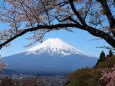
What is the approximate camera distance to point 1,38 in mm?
9891

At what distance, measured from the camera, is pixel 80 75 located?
6412 cm

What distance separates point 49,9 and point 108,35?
161 centimetres

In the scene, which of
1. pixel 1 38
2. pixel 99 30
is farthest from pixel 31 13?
pixel 99 30

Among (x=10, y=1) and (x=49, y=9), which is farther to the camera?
(x=10, y=1)

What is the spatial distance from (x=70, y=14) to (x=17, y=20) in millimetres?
1450

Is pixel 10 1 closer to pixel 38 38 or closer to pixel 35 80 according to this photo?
pixel 38 38

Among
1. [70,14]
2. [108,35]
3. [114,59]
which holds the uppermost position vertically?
[114,59]

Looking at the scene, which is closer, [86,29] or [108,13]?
[108,13]

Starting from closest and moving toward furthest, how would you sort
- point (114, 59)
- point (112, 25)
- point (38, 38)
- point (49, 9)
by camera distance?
point (112, 25), point (49, 9), point (38, 38), point (114, 59)

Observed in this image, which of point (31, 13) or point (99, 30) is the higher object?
point (31, 13)

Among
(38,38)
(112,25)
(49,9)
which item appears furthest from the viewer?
(38,38)

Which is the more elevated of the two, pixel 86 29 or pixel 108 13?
pixel 108 13

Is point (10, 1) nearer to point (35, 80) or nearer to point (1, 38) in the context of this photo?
point (1, 38)

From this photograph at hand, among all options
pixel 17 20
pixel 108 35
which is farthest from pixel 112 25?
pixel 17 20
